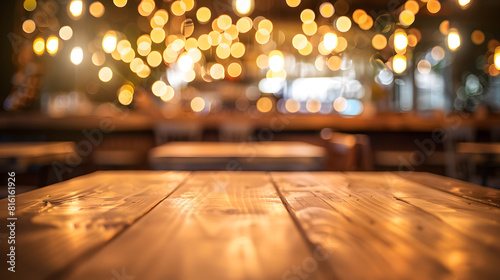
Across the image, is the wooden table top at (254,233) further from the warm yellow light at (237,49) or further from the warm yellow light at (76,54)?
the warm yellow light at (237,49)

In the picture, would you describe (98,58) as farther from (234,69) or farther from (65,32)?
(234,69)

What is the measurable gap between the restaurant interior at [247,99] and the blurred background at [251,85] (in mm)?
21

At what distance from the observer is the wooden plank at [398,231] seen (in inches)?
18.5

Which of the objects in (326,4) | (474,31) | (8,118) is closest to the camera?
(8,118)

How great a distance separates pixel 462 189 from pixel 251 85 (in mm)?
7866

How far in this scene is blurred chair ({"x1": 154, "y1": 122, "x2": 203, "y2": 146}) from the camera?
13.3 ft

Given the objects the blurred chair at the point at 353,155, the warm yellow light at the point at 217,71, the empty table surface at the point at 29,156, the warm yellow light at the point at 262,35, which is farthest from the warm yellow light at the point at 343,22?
the empty table surface at the point at 29,156

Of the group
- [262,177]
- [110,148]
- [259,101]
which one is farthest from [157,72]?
[262,177]

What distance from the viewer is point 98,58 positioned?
7219 millimetres

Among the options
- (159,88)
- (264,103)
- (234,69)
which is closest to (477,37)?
(264,103)

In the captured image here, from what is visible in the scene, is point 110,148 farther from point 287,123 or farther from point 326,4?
point 326,4

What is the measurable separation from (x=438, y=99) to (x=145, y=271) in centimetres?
1016

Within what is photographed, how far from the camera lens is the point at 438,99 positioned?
954cm

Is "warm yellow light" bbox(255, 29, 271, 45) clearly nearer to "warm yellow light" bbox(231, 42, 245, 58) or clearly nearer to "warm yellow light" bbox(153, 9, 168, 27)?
"warm yellow light" bbox(231, 42, 245, 58)
